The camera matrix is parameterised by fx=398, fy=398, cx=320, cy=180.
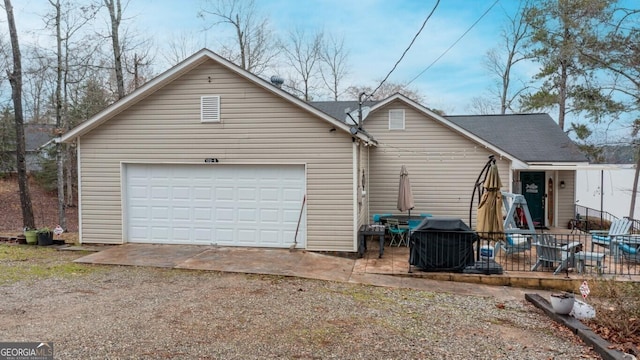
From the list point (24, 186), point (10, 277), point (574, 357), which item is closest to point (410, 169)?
point (574, 357)

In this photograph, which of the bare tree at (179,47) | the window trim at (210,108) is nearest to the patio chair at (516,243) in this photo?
the window trim at (210,108)

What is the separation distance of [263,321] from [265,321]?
0.08 ft

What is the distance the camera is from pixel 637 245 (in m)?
8.33

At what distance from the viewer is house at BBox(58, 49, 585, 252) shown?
357 inches

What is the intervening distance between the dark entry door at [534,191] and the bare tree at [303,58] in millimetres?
15370

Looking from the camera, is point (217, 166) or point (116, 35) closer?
point (217, 166)

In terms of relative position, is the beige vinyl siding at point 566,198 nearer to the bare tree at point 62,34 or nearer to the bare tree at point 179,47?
the bare tree at point 62,34

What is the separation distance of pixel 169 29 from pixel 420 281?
20502mm

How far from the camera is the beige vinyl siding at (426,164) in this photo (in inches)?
475

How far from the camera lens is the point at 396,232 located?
1038cm

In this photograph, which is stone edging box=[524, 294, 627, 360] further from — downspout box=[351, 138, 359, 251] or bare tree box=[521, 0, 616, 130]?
bare tree box=[521, 0, 616, 130]

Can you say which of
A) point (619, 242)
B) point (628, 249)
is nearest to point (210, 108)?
point (619, 242)

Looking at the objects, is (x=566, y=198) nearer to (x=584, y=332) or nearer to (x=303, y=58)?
(x=584, y=332)

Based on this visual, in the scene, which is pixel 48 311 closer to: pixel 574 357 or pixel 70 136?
pixel 70 136
